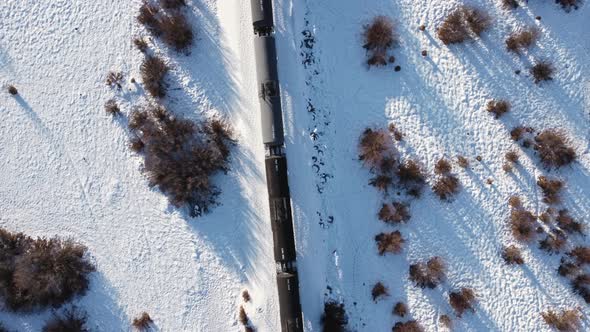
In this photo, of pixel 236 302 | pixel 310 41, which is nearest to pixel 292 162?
pixel 310 41

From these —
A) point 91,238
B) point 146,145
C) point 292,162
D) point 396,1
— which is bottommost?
point 91,238

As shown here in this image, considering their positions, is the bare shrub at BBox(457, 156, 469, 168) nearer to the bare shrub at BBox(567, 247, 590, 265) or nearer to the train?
the bare shrub at BBox(567, 247, 590, 265)

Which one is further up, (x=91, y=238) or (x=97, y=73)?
(x=97, y=73)

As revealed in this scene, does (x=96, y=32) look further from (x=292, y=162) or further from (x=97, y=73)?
(x=292, y=162)

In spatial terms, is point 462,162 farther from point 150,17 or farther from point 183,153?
point 150,17

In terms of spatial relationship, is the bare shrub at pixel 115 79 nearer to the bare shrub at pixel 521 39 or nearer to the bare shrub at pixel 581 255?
the bare shrub at pixel 521 39

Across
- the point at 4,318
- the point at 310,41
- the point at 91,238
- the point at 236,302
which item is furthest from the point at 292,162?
the point at 4,318

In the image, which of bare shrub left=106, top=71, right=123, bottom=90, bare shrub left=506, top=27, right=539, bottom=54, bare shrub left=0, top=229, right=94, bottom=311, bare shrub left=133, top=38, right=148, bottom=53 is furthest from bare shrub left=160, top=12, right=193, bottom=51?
bare shrub left=506, top=27, right=539, bottom=54
